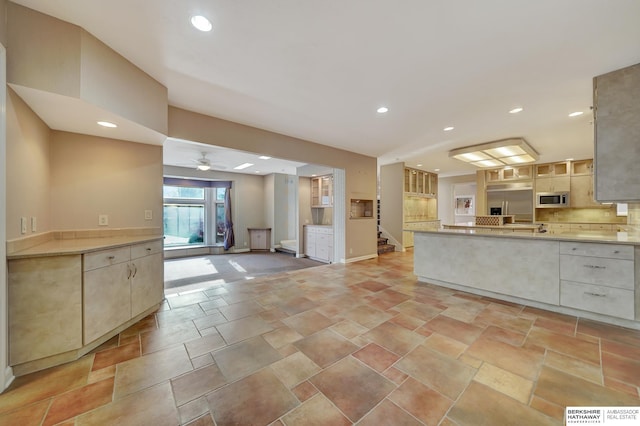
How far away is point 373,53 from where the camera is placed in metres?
2.24

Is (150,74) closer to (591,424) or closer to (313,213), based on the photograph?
(591,424)

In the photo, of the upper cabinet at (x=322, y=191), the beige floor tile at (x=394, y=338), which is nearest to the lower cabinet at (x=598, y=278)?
the beige floor tile at (x=394, y=338)

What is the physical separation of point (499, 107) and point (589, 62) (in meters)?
1.00

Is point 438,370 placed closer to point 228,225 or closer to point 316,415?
point 316,415

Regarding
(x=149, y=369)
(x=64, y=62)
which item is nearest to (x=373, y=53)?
(x=64, y=62)

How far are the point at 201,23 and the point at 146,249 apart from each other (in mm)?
2483

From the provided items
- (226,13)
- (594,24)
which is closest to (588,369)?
(594,24)

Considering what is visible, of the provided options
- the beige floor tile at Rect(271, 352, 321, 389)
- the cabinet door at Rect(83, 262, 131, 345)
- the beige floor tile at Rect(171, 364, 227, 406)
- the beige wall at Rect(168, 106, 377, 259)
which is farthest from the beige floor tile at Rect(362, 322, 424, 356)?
the beige wall at Rect(168, 106, 377, 259)

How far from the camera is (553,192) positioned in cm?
666

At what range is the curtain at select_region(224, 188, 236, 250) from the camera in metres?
7.83

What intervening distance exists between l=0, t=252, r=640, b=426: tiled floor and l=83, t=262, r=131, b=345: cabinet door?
19 cm

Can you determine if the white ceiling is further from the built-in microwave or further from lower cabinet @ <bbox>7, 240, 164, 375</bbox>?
the built-in microwave

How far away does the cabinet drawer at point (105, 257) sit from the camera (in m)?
2.13

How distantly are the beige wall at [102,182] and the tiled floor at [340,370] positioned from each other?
54.7 inches
